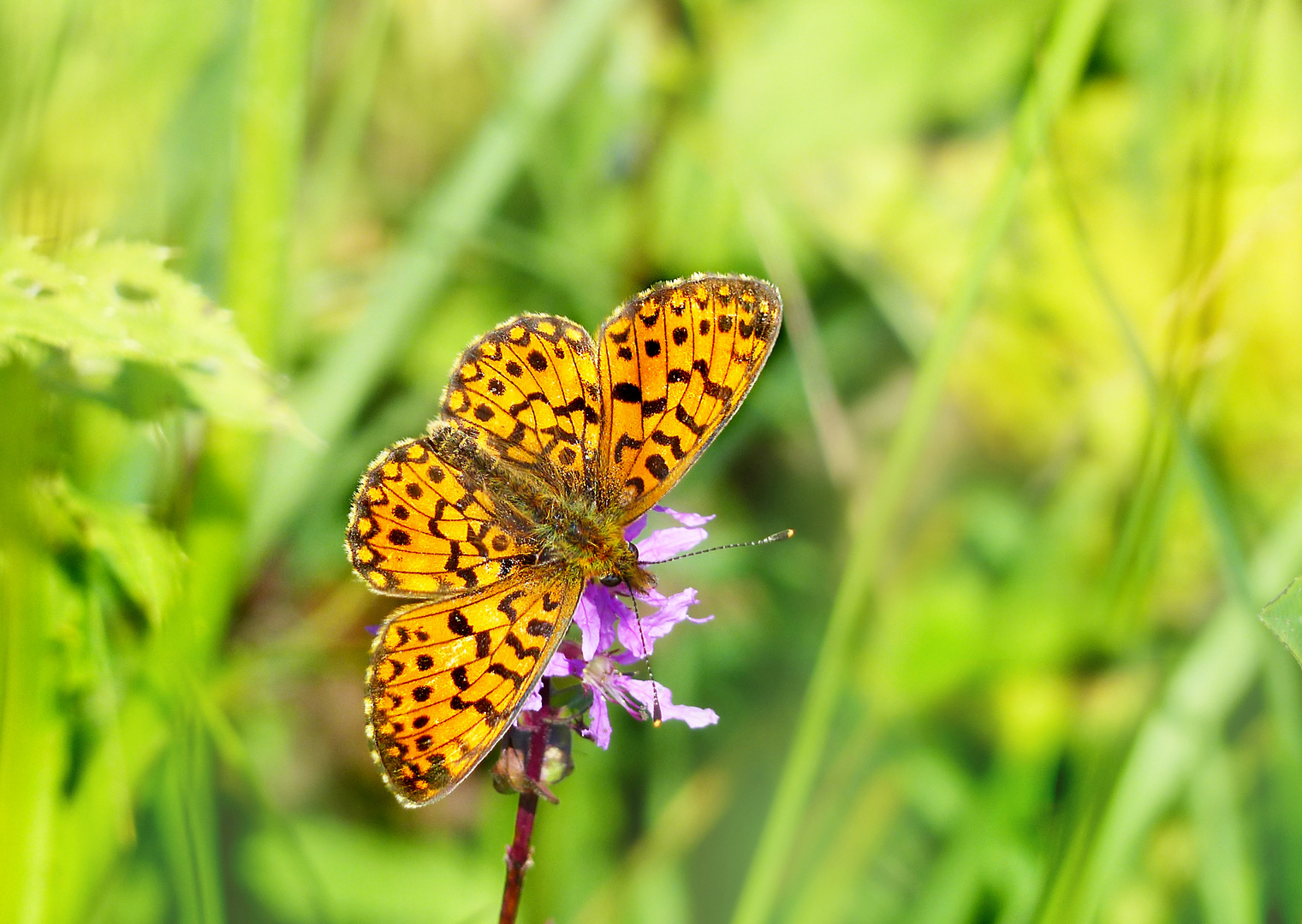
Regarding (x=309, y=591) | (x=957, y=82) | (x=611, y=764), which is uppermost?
(x=957, y=82)

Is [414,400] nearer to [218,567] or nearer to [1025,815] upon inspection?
[218,567]

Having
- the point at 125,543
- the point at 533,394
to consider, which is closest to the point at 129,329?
the point at 125,543

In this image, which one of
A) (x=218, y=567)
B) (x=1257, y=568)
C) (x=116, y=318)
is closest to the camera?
(x=116, y=318)

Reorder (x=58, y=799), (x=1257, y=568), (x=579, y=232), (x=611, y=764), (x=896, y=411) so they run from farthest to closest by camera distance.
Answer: (x=896, y=411) → (x=579, y=232) → (x=611, y=764) → (x=1257, y=568) → (x=58, y=799)

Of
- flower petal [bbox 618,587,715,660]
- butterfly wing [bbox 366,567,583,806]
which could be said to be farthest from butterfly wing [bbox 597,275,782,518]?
butterfly wing [bbox 366,567,583,806]

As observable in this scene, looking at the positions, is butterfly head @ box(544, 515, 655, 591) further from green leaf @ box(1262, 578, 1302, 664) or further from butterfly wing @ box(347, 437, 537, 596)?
green leaf @ box(1262, 578, 1302, 664)

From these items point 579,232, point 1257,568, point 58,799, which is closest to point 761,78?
point 579,232

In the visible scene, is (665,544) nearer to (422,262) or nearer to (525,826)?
(525,826)
